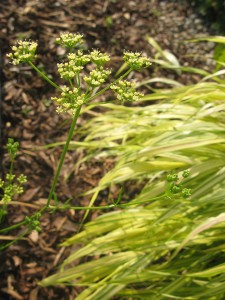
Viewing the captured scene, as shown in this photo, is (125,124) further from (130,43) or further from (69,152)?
(130,43)

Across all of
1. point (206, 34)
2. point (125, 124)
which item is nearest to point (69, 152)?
point (125, 124)

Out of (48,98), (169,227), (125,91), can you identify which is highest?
(125,91)

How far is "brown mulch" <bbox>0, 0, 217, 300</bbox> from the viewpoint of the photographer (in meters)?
1.98

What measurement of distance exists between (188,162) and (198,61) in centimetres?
147

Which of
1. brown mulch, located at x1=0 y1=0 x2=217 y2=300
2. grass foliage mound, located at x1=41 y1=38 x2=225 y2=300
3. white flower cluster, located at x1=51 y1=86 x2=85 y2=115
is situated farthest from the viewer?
brown mulch, located at x1=0 y1=0 x2=217 y2=300

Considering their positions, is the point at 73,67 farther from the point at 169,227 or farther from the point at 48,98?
the point at 48,98

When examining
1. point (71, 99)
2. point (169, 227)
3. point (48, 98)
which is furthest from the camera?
point (48, 98)

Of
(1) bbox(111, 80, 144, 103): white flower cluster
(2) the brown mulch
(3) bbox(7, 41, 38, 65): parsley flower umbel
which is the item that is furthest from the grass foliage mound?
(3) bbox(7, 41, 38, 65): parsley flower umbel

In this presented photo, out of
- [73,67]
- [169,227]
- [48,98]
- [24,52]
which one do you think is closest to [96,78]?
[73,67]

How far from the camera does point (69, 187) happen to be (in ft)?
7.34

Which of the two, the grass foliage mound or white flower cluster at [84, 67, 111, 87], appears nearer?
white flower cluster at [84, 67, 111, 87]

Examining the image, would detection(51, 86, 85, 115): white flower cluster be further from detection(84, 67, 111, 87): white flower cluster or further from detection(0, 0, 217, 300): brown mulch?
detection(0, 0, 217, 300): brown mulch

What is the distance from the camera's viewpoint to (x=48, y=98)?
2.46 meters

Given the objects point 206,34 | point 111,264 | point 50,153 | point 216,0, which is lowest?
Result: point 111,264
